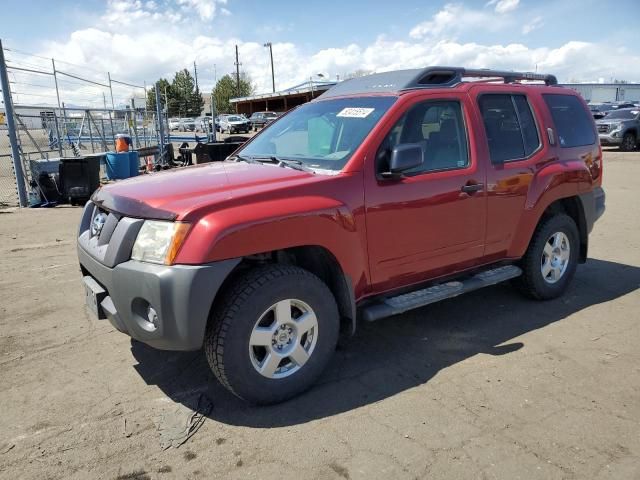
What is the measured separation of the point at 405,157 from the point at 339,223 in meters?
0.62

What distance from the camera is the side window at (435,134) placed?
11.8 feet

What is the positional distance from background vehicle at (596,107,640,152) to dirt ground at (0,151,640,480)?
19.1 metres

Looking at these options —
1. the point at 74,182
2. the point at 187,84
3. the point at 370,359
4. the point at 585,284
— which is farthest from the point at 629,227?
the point at 187,84

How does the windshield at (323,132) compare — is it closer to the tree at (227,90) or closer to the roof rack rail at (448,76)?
the roof rack rail at (448,76)

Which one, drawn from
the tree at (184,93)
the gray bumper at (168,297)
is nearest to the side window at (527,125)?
the gray bumper at (168,297)

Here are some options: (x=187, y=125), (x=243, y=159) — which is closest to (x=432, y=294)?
(x=243, y=159)

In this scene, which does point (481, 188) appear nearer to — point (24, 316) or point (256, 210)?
point (256, 210)

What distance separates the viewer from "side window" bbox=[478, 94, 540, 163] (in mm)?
4098

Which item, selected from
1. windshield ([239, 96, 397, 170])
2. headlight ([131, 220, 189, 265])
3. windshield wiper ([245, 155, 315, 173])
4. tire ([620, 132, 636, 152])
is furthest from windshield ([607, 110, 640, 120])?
headlight ([131, 220, 189, 265])

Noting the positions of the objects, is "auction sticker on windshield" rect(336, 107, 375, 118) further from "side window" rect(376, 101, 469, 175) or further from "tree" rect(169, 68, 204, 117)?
"tree" rect(169, 68, 204, 117)

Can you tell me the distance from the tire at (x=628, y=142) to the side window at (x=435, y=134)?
20.6m

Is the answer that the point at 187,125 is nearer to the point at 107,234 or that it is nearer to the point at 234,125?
the point at 234,125

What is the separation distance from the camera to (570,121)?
4.83m

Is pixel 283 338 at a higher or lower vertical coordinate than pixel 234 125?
lower
